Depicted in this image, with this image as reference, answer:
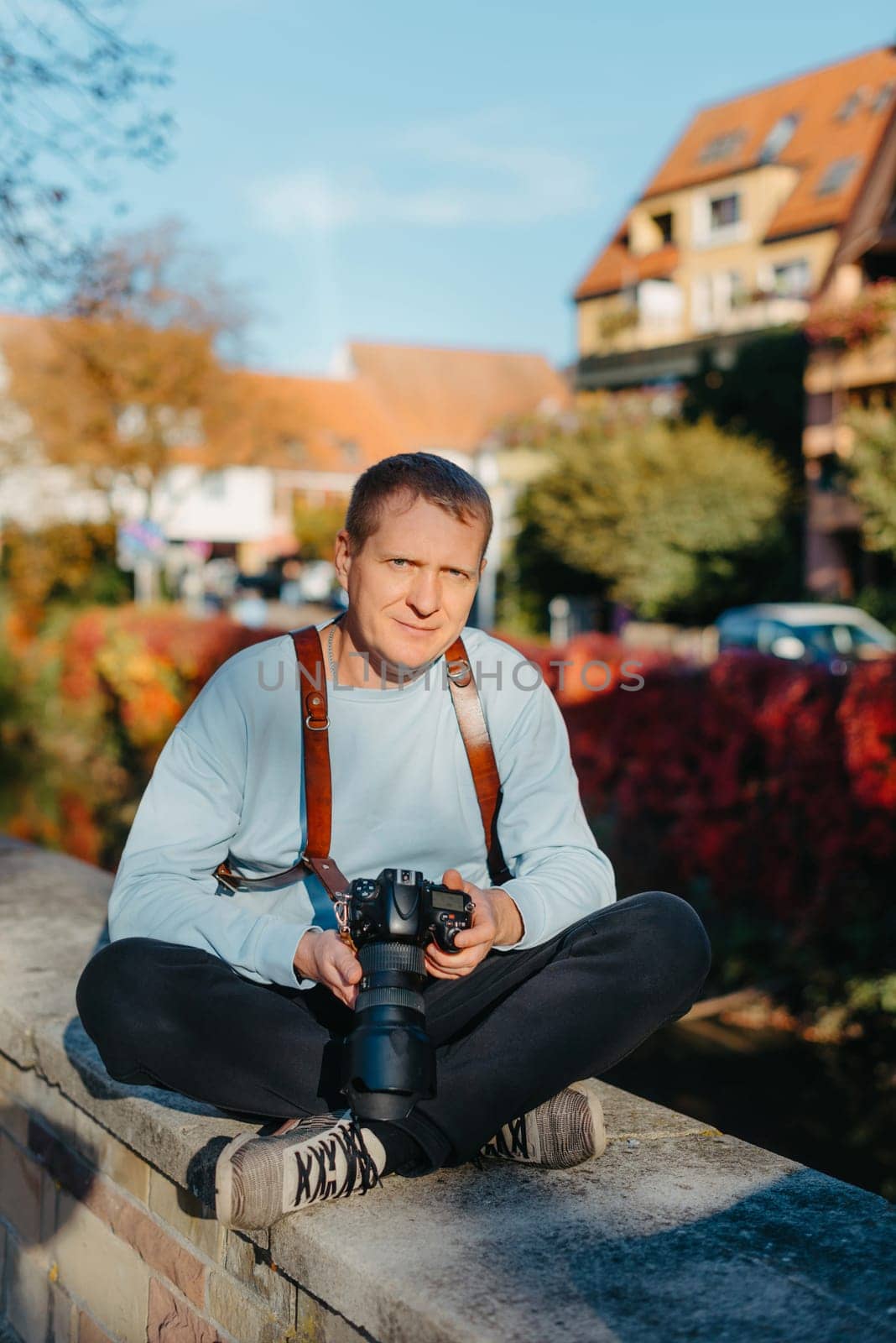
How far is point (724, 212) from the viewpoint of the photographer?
41281 mm

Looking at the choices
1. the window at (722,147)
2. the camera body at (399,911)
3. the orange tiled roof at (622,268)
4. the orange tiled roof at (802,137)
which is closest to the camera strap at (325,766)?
the camera body at (399,911)

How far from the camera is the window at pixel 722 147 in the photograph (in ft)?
138

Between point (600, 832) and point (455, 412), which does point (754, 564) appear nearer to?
point (600, 832)

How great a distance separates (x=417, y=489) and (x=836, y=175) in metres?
38.5

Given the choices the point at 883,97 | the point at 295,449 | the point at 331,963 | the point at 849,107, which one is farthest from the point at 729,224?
the point at 331,963

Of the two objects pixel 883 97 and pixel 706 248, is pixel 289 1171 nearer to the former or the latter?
pixel 706 248

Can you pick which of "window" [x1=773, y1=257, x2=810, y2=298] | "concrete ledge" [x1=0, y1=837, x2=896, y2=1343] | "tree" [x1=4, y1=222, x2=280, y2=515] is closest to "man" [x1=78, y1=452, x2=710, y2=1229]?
"concrete ledge" [x1=0, y1=837, x2=896, y2=1343]

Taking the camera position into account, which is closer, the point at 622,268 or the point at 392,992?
the point at 392,992

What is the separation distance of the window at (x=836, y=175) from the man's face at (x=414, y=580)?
3759cm

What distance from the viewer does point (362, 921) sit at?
231 centimetres

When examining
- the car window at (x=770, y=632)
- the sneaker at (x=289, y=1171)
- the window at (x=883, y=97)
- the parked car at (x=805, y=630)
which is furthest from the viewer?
the window at (x=883, y=97)

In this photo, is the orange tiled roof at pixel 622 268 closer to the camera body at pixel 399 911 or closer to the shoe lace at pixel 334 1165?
the camera body at pixel 399 911

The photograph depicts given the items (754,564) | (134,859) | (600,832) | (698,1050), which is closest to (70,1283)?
(134,859)

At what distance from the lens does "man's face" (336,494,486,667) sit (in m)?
2.71
